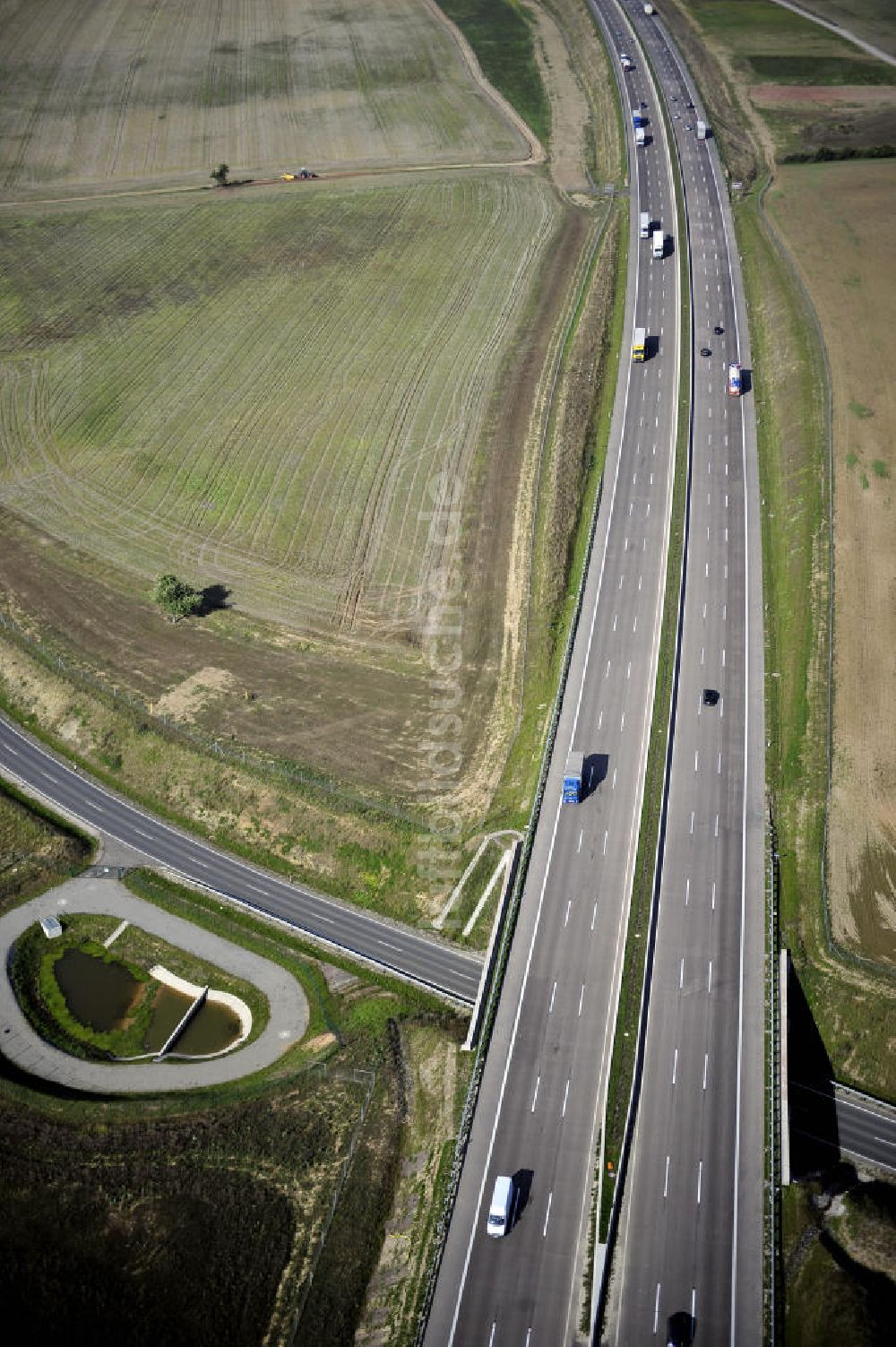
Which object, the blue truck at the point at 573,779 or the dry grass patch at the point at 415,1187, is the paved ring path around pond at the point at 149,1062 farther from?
the blue truck at the point at 573,779

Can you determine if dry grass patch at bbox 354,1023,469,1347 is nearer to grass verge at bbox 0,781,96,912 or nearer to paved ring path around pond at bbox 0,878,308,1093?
paved ring path around pond at bbox 0,878,308,1093

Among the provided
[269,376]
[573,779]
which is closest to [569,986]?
[573,779]

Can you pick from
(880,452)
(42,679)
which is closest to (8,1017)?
(42,679)

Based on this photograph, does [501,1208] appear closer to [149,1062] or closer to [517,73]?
[149,1062]

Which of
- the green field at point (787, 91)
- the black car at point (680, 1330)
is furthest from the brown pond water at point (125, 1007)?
the green field at point (787, 91)

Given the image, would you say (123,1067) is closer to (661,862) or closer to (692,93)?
(661,862)

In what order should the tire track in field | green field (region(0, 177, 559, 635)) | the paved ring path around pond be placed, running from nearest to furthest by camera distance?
the paved ring path around pond
green field (region(0, 177, 559, 635))
the tire track in field

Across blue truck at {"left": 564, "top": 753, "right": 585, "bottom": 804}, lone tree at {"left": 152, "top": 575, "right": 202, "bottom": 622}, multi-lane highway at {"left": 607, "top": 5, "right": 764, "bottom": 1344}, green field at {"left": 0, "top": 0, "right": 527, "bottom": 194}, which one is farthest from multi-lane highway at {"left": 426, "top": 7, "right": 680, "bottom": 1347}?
green field at {"left": 0, "top": 0, "right": 527, "bottom": 194}
